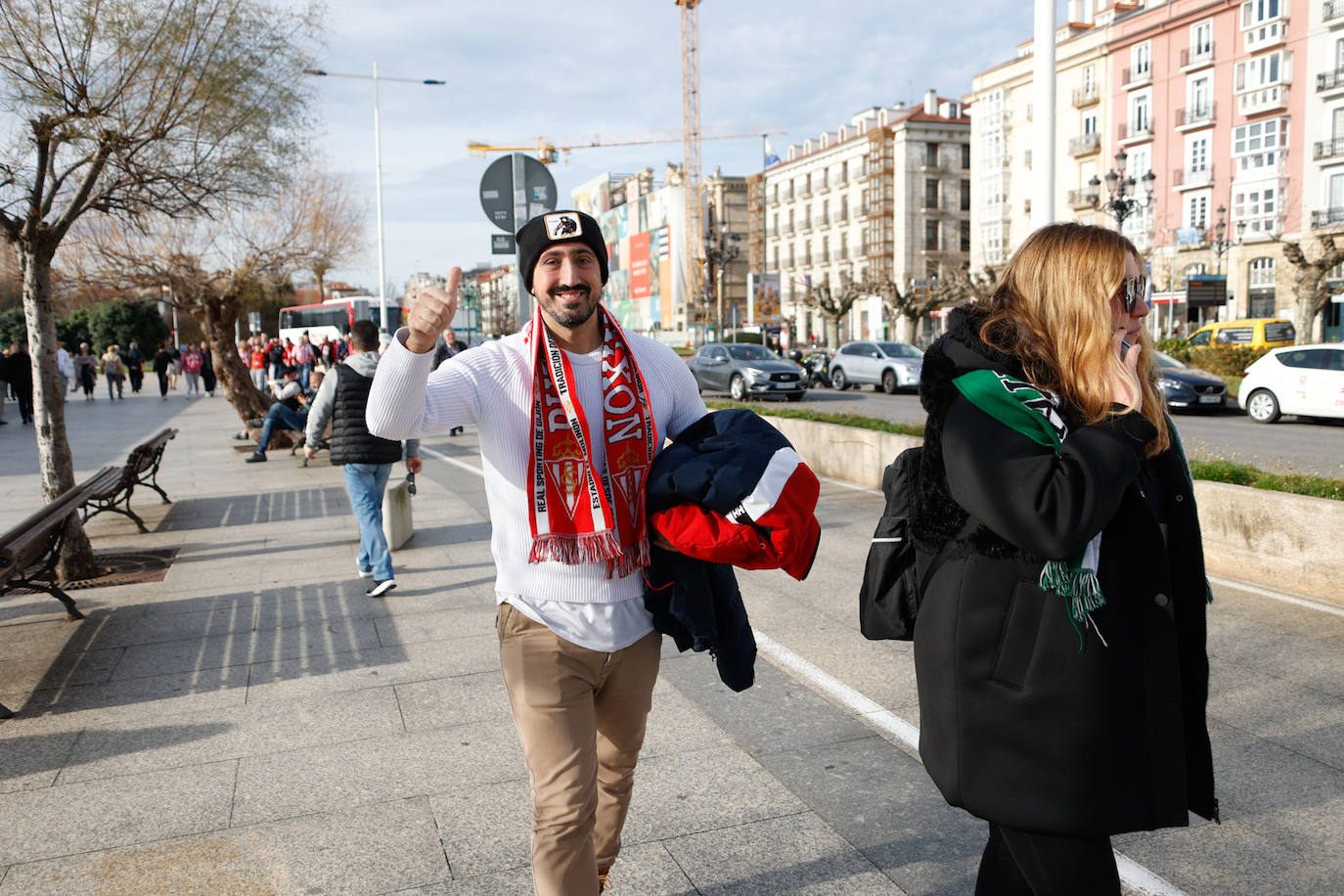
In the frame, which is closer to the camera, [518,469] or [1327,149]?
[518,469]

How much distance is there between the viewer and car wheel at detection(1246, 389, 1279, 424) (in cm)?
1777

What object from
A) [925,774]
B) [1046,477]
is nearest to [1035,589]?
[1046,477]

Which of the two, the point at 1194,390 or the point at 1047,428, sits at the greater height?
the point at 1047,428

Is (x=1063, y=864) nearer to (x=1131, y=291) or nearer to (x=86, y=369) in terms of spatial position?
(x=1131, y=291)

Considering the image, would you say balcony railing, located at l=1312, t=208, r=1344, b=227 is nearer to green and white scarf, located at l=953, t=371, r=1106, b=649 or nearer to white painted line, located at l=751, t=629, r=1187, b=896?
white painted line, located at l=751, t=629, r=1187, b=896

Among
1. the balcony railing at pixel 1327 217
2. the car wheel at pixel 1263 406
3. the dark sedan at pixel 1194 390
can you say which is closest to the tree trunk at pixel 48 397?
the car wheel at pixel 1263 406

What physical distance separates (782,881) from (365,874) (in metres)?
1.25

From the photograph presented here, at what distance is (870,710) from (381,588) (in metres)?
3.44

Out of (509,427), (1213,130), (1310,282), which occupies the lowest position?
(509,427)

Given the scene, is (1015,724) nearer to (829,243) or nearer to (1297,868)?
(1297,868)

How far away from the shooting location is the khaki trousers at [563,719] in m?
2.37

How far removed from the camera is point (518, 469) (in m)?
2.54

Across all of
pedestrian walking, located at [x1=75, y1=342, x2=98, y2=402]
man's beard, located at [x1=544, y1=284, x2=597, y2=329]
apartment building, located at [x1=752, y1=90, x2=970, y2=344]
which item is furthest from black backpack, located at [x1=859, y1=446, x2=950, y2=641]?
apartment building, located at [x1=752, y1=90, x2=970, y2=344]

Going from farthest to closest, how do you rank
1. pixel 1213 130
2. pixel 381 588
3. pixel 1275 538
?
pixel 1213 130 → pixel 381 588 → pixel 1275 538
